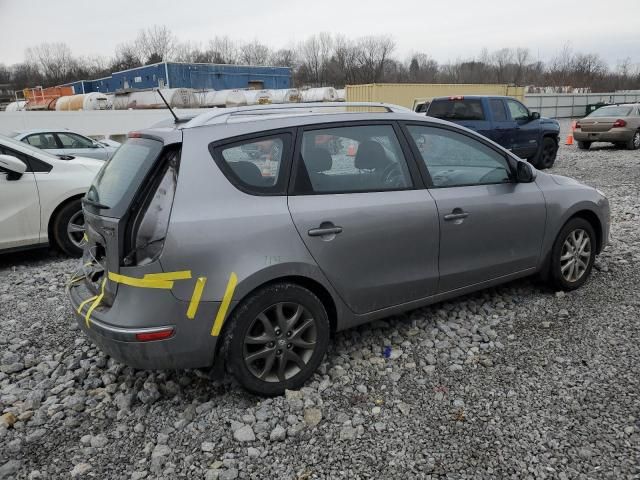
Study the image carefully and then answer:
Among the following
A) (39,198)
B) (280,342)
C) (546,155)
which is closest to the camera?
(280,342)

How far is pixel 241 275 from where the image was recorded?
2719 millimetres

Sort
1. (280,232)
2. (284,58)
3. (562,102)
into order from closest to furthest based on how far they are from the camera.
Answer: (280,232), (562,102), (284,58)

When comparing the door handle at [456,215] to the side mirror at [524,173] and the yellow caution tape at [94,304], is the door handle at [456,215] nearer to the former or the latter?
the side mirror at [524,173]

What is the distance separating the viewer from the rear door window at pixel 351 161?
3.10m

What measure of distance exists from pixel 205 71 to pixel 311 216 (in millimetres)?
47850

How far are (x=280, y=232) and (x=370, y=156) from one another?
2.99 feet

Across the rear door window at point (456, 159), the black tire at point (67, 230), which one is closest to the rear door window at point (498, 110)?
the rear door window at point (456, 159)

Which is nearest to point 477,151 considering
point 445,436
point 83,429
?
point 445,436

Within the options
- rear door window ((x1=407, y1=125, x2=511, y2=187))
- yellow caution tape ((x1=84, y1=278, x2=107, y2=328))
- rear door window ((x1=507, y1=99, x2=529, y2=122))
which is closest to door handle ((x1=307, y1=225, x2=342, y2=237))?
rear door window ((x1=407, y1=125, x2=511, y2=187))

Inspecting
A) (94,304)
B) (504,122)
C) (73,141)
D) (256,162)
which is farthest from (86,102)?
(256,162)

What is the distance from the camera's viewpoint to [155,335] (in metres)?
2.64

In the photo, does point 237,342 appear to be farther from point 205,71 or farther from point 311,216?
point 205,71

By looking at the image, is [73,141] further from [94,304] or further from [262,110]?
[94,304]

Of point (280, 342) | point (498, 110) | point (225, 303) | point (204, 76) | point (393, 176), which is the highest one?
point (204, 76)
